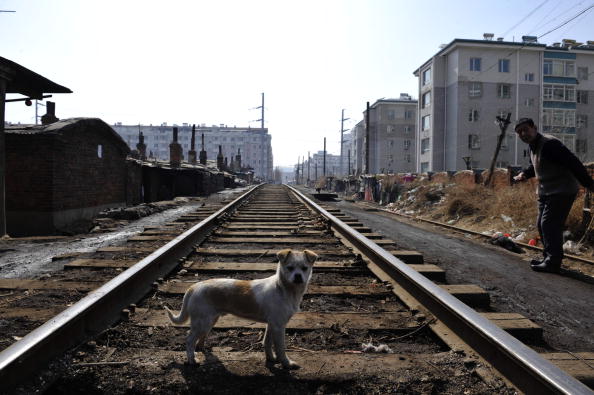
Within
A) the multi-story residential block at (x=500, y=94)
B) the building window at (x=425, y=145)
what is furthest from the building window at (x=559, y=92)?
the building window at (x=425, y=145)

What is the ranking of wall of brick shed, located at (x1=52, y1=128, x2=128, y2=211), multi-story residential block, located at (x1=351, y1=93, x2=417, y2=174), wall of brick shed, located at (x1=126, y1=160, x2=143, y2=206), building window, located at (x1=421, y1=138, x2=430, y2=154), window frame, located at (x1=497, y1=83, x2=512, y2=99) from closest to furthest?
wall of brick shed, located at (x1=52, y1=128, x2=128, y2=211)
wall of brick shed, located at (x1=126, y1=160, x2=143, y2=206)
window frame, located at (x1=497, y1=83, x2=512, y2=99)
building window, located at (x1=421, y1=138, x2=430, y2=154)
multi-story residential block, located at (x1=351, y1=93, x2=417, y2=174)

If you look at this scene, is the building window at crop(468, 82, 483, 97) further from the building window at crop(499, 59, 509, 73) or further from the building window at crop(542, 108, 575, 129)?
the building window at crop(542, 108, 575, 129)

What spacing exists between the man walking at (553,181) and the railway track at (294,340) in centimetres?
178

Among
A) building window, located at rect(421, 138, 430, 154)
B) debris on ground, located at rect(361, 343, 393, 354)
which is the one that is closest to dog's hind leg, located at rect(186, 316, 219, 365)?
debris on ground, located at rect(361, 343, 393, 354)

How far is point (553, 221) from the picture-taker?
4.78m

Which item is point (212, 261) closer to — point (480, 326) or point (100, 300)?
point (100, 300)

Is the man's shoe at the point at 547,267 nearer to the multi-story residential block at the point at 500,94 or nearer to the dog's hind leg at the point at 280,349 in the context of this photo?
the dog's hind leg at the point at 280,349

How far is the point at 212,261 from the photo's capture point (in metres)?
4.75

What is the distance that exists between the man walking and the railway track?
5.85 feet

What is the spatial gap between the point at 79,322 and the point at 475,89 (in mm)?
47735

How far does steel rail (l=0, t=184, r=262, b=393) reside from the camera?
6.26 ft

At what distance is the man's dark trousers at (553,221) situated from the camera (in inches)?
186

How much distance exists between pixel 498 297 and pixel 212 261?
9.61 feet

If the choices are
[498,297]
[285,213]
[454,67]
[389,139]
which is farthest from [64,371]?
[389,139]
